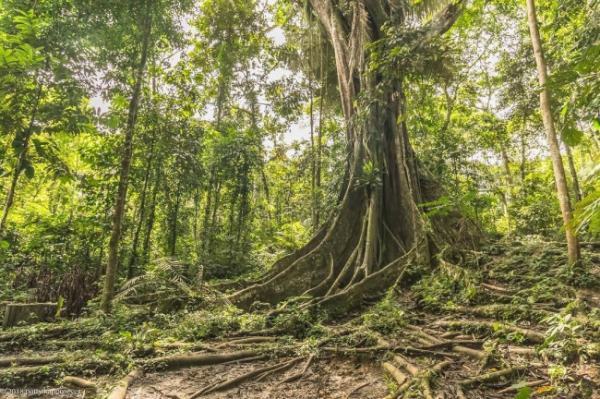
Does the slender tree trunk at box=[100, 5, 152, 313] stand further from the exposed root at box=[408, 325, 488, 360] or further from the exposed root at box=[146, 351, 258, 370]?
the exposed root at box=[408, 325, 488, 360]

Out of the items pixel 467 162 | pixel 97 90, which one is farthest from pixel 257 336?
pixel 467 162

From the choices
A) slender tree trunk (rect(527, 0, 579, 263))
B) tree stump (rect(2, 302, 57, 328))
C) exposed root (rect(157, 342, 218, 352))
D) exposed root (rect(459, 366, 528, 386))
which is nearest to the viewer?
exposed root (rect(459, 366, 528, 386))

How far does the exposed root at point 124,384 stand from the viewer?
2.63 meters

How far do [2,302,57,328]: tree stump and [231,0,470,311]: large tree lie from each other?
2612mm

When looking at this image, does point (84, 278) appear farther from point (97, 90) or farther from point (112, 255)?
point (97, 90)

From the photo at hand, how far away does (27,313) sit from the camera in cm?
506

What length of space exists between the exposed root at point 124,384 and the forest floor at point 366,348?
0.05 feet

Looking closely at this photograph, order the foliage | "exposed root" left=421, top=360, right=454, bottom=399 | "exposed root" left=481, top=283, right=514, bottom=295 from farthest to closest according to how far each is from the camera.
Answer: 1. "exposed root" left=481, top=283, right=514, bottom=295
2. the foliage
3. "exposed root" left=421, top=360, right=454, bottom=399

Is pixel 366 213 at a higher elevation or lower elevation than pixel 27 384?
higher

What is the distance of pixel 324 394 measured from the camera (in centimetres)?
277

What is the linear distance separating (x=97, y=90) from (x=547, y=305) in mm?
6394

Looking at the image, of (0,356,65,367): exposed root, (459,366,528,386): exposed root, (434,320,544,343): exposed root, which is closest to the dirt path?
(459,366,528,386): exposed root

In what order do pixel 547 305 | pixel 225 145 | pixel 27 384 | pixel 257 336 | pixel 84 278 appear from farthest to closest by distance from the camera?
pixel 225 145, pixel 84 278, pixel 257 336, pixel 547 305, pixel 27 384

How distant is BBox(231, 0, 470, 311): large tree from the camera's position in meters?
4.94
